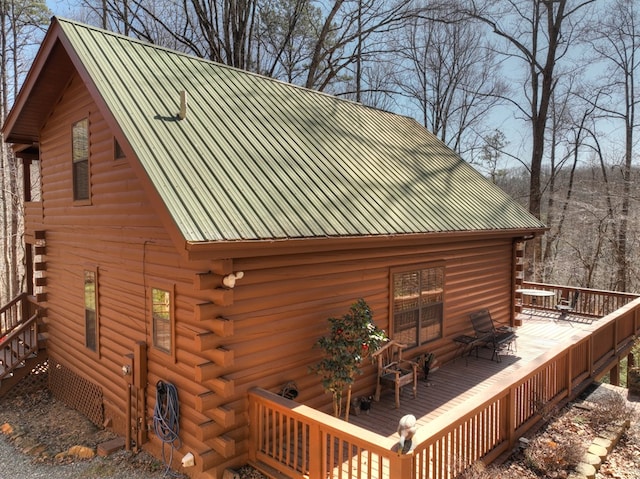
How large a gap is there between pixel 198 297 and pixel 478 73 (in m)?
24.3

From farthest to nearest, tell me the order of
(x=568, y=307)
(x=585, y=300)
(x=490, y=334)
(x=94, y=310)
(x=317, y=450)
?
(x=585, y=300) → (x=568, y=307) → (x=490, y=334) → (x=94, y=310) → (x=317, y=450)

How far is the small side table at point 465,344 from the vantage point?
907cm

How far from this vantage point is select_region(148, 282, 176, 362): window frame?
238 inches

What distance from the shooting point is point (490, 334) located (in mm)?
9305

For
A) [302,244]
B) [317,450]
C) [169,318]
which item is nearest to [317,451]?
[317,450]

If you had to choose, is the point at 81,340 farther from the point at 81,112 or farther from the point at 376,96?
the point at 376,96

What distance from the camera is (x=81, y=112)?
815 cm

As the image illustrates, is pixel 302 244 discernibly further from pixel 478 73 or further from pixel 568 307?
pixel 478 73

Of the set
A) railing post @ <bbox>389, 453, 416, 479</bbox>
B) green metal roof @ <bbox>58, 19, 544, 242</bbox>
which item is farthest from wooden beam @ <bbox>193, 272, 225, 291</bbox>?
railing post @ <bbox>389, 453, 416, 479</bbox>

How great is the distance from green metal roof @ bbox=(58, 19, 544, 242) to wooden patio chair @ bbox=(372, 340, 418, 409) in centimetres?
212

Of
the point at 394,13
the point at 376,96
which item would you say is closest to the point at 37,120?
the point at 394,13

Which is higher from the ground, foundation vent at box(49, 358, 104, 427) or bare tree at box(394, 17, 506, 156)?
bare tree at box(394, 17, 506, 156)

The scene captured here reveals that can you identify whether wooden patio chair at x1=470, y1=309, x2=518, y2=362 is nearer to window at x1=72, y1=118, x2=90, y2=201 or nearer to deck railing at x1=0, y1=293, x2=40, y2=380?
window at x1=72, y1=118, x2=90, y2=201

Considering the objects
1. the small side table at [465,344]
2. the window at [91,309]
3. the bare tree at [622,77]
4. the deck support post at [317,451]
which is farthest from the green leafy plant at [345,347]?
the bare tree at [622,77]
